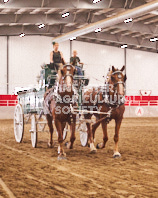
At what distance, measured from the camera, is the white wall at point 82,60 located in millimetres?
24578

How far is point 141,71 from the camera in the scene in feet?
95.3

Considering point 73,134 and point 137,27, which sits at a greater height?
point 137,27

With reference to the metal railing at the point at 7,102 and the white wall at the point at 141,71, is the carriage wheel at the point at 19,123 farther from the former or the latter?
the white wall at the point at 141,71

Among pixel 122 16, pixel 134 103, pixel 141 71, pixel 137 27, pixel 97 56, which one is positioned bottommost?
pixel 134 103

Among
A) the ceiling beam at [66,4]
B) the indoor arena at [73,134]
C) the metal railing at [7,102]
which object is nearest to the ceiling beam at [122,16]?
the indoor arena at [73,134]

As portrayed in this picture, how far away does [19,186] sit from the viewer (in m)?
4.91

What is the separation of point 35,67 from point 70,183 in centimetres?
2068

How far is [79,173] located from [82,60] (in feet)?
69.6

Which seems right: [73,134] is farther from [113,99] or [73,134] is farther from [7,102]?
[7,102]

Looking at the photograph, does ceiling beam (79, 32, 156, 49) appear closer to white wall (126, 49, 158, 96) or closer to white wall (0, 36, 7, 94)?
white wall (126, 49, 158, 96)

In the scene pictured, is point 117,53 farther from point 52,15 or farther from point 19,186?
point 19,186

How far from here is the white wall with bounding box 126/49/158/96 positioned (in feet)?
93.4

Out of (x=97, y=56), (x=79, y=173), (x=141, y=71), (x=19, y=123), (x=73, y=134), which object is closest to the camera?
(x=79, y=173)

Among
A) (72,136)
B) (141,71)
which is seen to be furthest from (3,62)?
(72,136)
